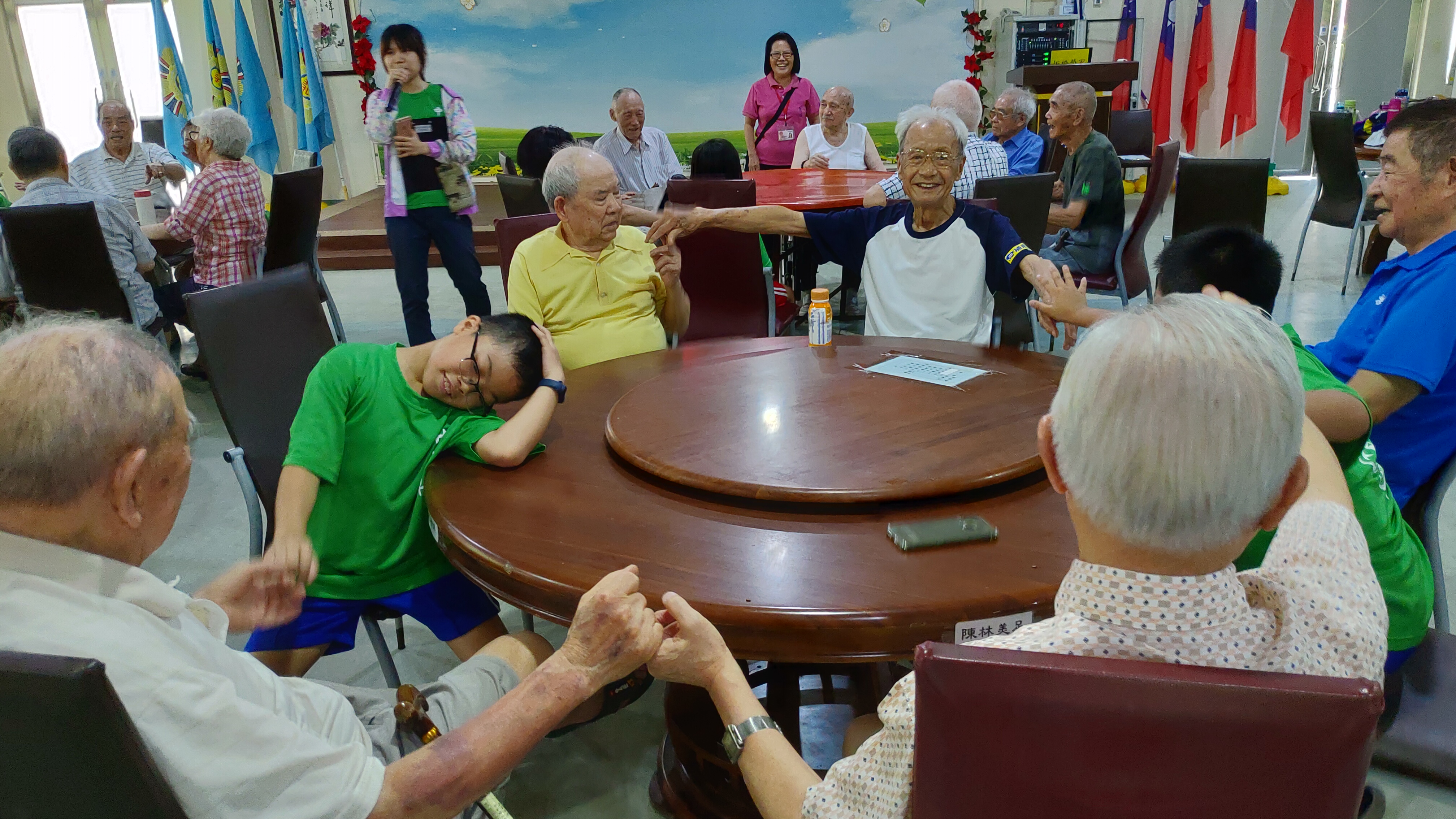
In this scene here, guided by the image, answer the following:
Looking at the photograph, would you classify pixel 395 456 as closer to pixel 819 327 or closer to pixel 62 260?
pixel 819 327

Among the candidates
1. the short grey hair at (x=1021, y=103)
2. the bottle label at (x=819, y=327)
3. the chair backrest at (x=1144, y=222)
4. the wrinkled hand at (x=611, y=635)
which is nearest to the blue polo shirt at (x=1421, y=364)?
the bottle label at (x=819, y=327)

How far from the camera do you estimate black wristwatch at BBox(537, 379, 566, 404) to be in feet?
6.24

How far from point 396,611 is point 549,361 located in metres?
0.60

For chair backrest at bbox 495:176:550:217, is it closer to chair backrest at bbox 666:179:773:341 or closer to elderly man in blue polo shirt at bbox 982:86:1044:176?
chair backrest at bbox 666:179:773:341

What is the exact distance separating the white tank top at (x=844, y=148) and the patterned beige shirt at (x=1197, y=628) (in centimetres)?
557

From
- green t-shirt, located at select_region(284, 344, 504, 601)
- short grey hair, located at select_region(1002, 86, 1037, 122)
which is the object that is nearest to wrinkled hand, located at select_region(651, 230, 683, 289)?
green t-shirt, located at select_region(284, 344, 504, 601)

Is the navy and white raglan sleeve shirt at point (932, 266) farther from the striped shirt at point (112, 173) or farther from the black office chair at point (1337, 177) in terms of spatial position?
the striped shirt at point (112, 173)

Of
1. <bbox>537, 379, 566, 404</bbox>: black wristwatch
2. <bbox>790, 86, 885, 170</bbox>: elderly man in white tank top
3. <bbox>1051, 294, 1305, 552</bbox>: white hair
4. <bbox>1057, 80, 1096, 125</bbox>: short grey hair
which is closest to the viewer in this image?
<bbox>1051, 294, 1305, 552</bbox>: white hair

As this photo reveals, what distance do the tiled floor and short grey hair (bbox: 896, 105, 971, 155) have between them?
1.78 m

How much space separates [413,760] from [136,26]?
11.4m

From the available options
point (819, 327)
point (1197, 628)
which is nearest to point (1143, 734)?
point (1197, 628)

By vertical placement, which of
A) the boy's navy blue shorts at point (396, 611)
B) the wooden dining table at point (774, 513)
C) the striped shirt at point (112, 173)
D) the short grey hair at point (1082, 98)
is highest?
the short grey hair at point (1082, 98)

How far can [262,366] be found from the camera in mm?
2127

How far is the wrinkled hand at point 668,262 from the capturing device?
9.73ft
